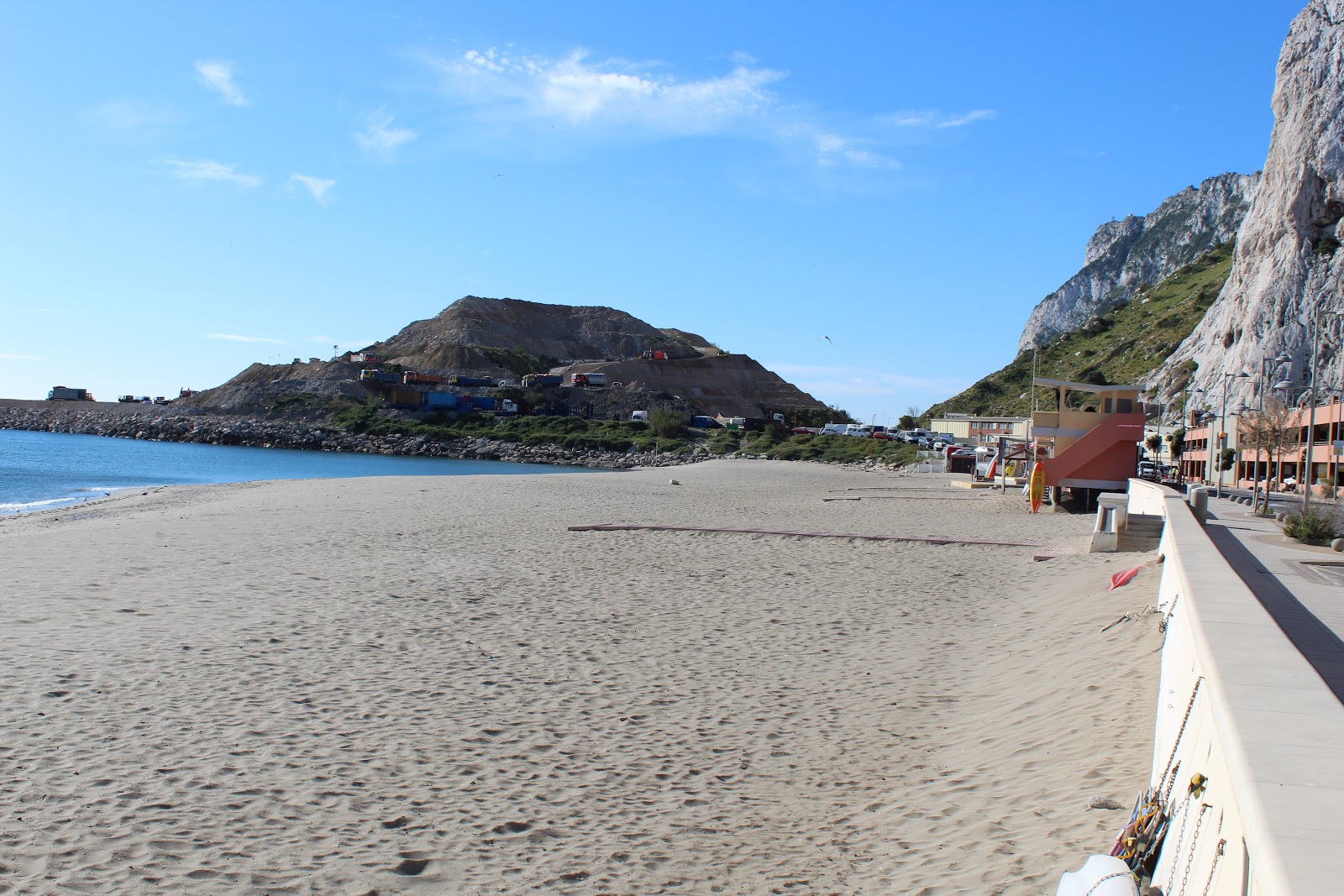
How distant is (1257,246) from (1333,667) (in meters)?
73.4

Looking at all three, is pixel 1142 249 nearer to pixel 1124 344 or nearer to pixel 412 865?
pixel 1124 344

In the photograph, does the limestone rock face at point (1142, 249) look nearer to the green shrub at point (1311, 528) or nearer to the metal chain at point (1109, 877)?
the green shrub at point (1311, 528)

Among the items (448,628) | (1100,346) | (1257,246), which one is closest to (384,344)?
(1100,346)

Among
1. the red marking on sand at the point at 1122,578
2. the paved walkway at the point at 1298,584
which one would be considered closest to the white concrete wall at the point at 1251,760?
the paved walkway at the point at 1298,584

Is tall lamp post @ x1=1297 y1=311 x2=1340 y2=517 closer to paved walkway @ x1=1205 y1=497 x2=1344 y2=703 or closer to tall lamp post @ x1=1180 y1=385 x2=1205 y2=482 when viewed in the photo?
paved walkway @ x1=1205 y1=497 x2=1344 y2=703

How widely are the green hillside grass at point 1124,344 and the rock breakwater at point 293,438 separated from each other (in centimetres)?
4471

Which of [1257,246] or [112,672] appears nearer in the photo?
[112,672]

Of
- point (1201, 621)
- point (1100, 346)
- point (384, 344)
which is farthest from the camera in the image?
point (384, 344)

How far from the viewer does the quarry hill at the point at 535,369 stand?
109 m

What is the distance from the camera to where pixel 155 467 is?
177 ft

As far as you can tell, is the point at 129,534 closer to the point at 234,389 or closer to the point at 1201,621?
the point at 1201,621

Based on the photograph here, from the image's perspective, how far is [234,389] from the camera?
115 m

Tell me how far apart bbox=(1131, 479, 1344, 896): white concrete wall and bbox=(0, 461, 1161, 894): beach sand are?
880 mm

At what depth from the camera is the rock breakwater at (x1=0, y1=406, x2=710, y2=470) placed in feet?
255
